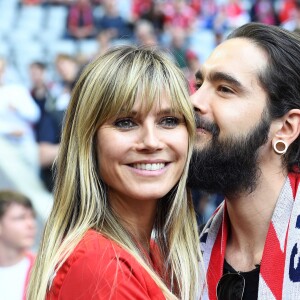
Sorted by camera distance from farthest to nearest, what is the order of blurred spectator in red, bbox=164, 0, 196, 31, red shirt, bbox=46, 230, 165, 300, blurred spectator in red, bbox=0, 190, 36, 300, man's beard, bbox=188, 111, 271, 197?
blurred spectator in red, bbox=164, 0, 196, 31 → blurred spectator in red, bbox=0, 190, 36, 300 → man's beard, bbox=188, 111, 271, 197 → red shirt, bbox=46, 230, 165, 300

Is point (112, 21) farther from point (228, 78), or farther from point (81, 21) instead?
point (228, 78)

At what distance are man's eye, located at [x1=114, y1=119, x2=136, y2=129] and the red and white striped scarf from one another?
0.73 meters

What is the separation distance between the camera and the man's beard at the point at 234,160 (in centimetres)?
347

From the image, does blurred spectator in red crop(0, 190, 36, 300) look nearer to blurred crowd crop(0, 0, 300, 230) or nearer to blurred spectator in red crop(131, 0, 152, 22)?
blurred crowd crop(0, 0, 300, 230)

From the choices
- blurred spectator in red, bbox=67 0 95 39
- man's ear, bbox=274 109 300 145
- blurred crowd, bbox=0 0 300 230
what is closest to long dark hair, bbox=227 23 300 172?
man's ear, bbox=274 109 300 145

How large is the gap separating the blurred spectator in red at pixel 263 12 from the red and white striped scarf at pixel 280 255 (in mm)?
9038

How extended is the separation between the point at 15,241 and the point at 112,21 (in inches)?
300

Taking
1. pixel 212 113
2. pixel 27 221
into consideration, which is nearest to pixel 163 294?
pixel 212 113

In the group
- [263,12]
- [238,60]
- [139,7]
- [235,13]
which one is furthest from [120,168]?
[139,7]

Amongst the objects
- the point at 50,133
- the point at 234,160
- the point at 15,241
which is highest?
the point at 234,160

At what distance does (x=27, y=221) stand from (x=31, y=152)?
10.4ft

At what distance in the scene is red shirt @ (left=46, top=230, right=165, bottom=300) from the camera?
271cm

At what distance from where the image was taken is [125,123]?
9.62 ft

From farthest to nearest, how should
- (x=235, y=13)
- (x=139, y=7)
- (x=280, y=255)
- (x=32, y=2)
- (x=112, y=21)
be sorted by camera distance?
1. (x=32, y=2)
2. (x=139, y=7)
3. (x=112, y=21)
4. (x=235, y=13)
5. (x=280, y=255)
